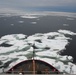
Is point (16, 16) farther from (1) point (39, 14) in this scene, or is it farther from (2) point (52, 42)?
(2) point (52, 42)

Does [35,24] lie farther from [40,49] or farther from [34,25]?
[40,49]

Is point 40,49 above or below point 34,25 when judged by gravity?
below

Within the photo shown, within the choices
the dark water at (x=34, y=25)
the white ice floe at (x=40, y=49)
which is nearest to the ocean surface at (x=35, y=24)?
the dark water at (x=34, y=25)

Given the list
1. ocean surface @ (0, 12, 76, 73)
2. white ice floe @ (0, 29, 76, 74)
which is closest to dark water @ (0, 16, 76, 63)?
ocean surface @ (0, 12, 76, 73)

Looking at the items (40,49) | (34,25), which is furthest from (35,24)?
(40,49)

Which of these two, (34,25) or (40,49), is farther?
(34,25)

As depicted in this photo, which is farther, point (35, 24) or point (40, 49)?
point (35, 24)

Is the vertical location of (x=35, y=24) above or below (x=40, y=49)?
above
